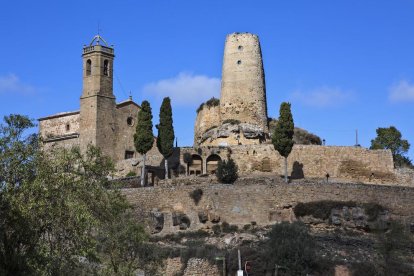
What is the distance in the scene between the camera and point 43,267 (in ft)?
90.3

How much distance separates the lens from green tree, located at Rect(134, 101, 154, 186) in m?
57.1

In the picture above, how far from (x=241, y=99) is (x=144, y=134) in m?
10.6

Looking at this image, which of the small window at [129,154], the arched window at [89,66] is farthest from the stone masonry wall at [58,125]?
the small window at [129,154]

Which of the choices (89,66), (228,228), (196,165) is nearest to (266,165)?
(196,165)

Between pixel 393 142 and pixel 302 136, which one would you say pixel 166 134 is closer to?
pixel 302 136

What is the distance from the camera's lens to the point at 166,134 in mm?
57562

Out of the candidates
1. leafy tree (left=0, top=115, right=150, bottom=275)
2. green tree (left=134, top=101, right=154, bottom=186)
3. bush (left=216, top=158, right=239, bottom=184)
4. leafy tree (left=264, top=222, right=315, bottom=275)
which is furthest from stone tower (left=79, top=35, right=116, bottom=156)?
leafy tree (left=0, top=115, right=150, bottom=275)

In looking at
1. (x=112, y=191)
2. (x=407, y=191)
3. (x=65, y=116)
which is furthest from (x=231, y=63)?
(x=112, y=191)

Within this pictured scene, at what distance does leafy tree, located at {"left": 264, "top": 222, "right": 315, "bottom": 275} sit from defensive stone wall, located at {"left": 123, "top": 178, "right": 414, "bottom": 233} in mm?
5338

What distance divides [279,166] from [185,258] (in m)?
15.6

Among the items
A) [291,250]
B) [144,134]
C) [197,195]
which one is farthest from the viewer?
[144,134]

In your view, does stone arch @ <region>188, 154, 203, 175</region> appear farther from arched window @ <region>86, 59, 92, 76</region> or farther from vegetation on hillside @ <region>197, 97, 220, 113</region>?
arched window @ <region>86, 59, 92, 76</region>

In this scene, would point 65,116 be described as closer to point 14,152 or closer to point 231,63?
point 231,63

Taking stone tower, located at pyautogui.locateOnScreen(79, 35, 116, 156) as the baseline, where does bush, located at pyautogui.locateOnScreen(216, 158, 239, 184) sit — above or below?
below
